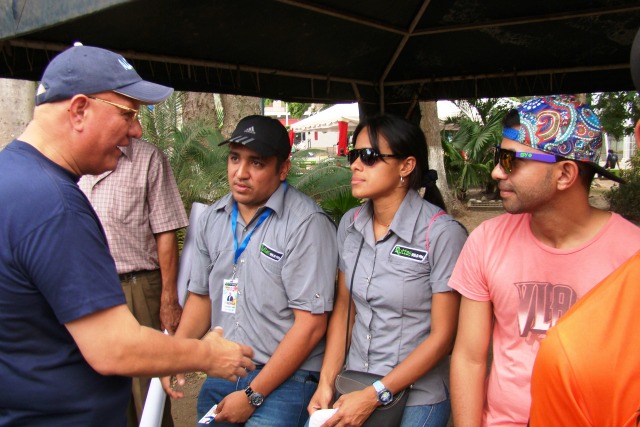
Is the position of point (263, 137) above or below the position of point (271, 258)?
above

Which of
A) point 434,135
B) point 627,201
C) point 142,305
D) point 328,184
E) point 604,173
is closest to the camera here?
point 604,173

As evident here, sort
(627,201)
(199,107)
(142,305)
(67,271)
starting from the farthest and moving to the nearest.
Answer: (627,201)
(199,107)
(142,305)
(67,271)

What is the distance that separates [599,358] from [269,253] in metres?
1.87

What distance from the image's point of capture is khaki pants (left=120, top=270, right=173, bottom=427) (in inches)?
131

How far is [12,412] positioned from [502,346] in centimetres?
164

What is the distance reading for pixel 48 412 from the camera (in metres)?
1.71

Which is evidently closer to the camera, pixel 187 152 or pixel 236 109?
pixel 187 152

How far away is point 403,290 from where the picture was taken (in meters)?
2.45

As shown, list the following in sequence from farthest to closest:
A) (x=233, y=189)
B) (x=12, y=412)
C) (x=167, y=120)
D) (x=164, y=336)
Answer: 1. (x=167, y=120)
2. (x=233, y=189)
3. (x=164, y=336)
4. (x=12, y=412)

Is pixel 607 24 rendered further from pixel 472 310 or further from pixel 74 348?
pixel 74 348

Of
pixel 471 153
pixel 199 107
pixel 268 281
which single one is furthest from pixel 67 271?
pixel 471 153

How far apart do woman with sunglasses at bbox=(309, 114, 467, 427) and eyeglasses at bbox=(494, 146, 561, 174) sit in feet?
1.65

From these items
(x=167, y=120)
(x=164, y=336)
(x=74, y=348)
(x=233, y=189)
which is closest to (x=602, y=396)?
(x=164, y=336)

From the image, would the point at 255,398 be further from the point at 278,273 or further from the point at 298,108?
the point at 298,108
